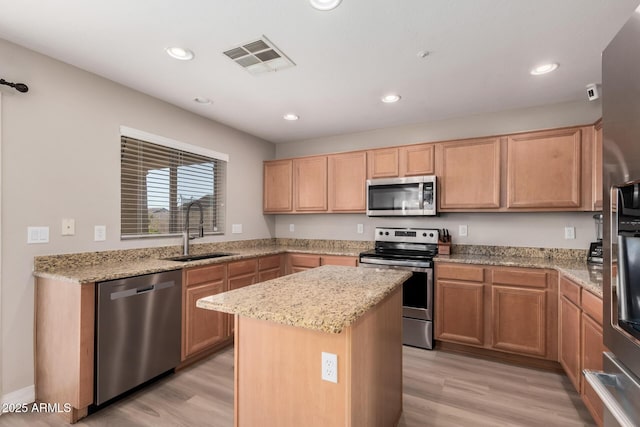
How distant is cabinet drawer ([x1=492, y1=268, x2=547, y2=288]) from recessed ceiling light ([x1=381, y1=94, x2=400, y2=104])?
6.21 ft

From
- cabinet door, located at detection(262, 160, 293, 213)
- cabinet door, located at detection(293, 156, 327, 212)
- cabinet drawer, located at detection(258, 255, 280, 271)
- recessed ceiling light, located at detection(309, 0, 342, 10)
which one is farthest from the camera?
cabinet door, located at detection(262, 160, 293, 213)

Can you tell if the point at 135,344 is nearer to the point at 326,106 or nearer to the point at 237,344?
the point at 237,344

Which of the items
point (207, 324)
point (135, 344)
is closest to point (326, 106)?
point (207, 324)

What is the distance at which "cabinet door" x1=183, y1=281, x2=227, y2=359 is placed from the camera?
263 centimetres

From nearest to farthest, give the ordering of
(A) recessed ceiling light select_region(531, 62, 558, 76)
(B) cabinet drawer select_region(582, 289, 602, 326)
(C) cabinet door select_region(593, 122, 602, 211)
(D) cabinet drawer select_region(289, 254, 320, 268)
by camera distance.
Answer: (B) cabinet drawer select_region(582, 289, 602, 326) < (A) recessed ceiling light select_region(531, 62, 558, 76) < (C) cabinet door select_region(593, 122, 602, 211) < (D) cabinet drawer select_region(289, 254, 320, 268)

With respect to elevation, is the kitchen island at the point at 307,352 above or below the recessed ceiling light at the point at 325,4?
below

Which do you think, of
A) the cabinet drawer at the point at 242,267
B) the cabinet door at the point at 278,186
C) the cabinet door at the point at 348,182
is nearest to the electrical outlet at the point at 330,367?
the cabinet drawer at the point at 242,267

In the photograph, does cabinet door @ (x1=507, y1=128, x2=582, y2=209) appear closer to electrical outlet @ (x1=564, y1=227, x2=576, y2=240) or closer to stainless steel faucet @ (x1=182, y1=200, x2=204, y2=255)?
electrical outlet @ (x1=564, y1=227, x2=576, y2=240)

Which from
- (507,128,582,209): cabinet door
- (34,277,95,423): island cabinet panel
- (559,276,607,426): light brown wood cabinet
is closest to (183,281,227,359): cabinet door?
(34,277,95,423): island cabinet panel

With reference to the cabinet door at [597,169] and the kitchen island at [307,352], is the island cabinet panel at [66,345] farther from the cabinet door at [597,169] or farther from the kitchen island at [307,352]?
the cabinet door at [597,169]

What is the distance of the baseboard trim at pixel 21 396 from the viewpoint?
6.60 ft

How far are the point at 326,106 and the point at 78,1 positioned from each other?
2079 mm

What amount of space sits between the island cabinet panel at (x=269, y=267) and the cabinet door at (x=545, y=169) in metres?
2.65

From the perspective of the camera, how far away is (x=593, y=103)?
292cm
